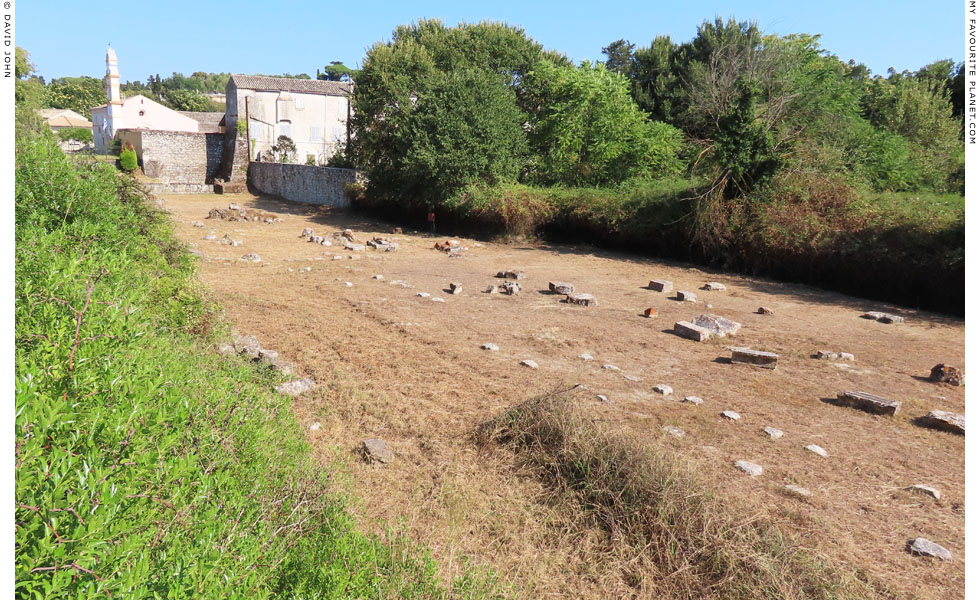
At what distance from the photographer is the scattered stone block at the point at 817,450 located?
4734 millimetres

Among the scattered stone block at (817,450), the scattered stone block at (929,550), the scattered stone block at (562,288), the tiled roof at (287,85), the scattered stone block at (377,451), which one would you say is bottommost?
the scattered stone block at (929,550)

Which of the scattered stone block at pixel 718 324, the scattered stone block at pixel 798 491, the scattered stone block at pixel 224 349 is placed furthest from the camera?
the scattered stone block at pixel 718 324

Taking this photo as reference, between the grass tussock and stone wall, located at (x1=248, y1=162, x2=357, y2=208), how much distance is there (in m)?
21.8

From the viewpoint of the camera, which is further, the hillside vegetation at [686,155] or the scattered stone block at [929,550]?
the hillside vegetation at [686,155]

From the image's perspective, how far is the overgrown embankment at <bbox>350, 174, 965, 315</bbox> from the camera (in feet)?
35.7

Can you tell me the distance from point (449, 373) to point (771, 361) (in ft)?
12.7

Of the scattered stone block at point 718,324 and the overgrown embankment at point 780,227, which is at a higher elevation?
the overgrown embankment at point 780,227

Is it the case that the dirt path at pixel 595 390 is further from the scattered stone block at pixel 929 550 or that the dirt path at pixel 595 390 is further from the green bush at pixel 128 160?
the green bush at pixel 128 160

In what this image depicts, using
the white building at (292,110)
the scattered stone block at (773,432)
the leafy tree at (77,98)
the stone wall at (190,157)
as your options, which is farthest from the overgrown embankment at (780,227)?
the leafy tree at (77,98)

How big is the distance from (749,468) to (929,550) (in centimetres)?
115

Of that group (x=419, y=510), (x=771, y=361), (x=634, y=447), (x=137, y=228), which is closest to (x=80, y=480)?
(x=419, y=510)

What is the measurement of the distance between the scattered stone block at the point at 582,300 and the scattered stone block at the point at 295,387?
562 centimetres

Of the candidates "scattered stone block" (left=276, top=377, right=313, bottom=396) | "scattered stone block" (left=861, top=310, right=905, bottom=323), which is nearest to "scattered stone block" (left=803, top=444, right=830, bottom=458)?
"scattered stone block" (left=276, top=377, right=313, bottom=396)

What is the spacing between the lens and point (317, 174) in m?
26.5
